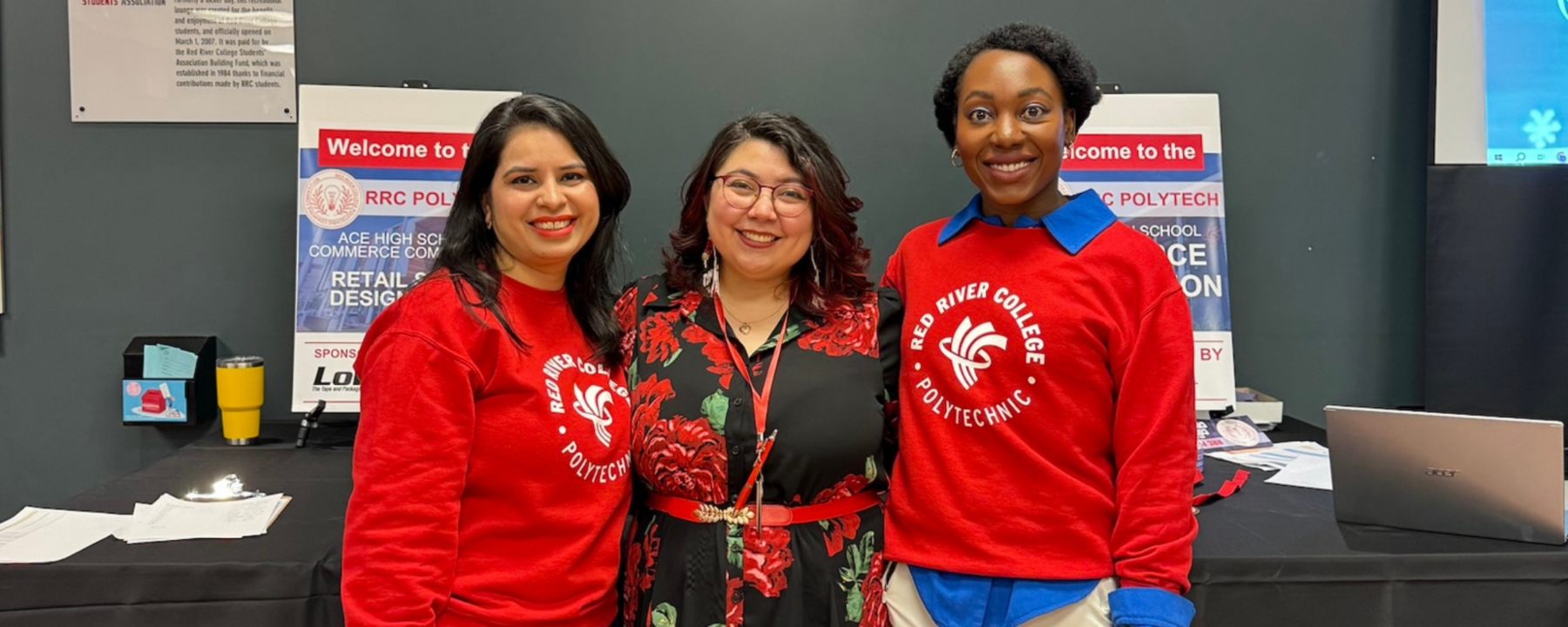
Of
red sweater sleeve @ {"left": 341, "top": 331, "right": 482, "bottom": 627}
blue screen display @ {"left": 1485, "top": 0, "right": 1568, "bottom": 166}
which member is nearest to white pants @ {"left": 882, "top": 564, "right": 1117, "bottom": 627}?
red sweater sleeve @ {"left": 341, "top": 331, "right": 482, "bottom": 627}

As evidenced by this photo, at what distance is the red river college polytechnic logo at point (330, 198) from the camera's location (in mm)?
2668

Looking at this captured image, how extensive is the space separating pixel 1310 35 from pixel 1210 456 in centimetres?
147

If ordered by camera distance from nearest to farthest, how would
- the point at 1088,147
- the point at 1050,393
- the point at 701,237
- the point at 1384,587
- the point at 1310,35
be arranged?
the point at 1050,393 → the point at 701,237 → the point at 1384,587 → the point at 1088,147 → the point at 1310,35

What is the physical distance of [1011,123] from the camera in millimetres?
1486

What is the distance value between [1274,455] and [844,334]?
1537 mm

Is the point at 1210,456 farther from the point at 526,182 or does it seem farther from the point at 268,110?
the point at 268,110

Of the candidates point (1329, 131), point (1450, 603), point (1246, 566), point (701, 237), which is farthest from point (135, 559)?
point (1329, 131)

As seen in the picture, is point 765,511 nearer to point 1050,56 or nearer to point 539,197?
point 539,197

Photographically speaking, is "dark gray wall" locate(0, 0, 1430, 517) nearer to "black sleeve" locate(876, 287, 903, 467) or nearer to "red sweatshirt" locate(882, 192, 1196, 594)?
"black sleeve" locate(876, 287, 903, 467)

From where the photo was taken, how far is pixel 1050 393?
1.44 m

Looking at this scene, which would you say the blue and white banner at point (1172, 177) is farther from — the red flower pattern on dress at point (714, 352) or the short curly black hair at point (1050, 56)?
the red flower pattern on dress at point (714, 352)

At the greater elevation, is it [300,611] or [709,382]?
[709,382]

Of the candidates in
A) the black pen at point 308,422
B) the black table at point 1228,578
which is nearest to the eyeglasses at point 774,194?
the black table at point 1228,578

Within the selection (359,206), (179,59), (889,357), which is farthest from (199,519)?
(179,59)
